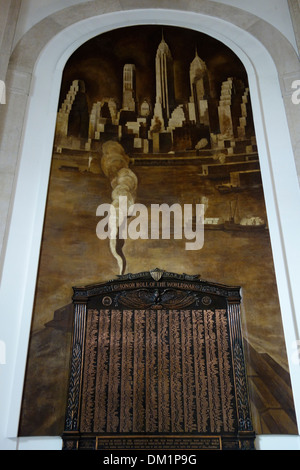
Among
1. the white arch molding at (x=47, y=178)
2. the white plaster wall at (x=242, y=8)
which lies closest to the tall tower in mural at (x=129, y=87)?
the white arch molding at (x=47, y=178)

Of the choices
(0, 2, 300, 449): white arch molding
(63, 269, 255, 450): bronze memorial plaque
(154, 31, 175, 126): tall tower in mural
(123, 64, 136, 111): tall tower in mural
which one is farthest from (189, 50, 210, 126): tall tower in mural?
(63, 269, 255, 450): bronze memorial plaque

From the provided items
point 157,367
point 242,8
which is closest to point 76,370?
point 157,367

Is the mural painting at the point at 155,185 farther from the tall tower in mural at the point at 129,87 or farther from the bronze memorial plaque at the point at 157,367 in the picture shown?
the bronze memorial plaque at the point at 157,367

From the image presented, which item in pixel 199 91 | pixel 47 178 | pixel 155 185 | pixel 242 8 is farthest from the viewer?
pixel 242 8

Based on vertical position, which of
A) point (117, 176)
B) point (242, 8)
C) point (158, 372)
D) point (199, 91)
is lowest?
point (158, 372)

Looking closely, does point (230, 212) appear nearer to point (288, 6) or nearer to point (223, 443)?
point (223, 443)

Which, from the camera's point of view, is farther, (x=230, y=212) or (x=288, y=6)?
(x=288, y=6)

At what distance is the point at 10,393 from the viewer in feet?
18.5

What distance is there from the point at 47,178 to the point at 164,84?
317cm

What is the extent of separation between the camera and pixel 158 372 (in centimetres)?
592

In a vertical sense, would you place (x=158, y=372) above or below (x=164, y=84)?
below

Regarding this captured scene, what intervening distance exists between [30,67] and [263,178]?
4.80 metres

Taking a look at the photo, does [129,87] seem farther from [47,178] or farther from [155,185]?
[47,178]
